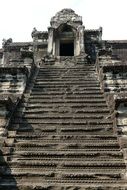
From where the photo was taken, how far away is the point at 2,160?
771 centimetres

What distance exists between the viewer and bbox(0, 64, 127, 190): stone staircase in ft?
23.6

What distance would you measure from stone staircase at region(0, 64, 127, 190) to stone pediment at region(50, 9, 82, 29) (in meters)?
7.67

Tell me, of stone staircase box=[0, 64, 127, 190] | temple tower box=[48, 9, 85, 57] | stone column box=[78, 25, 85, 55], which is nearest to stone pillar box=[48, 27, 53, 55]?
temple tower box=[48, 9, 85, 57]

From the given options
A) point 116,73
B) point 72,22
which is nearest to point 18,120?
point 116,73

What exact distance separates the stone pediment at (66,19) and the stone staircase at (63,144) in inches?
302

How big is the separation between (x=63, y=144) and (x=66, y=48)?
445 inches

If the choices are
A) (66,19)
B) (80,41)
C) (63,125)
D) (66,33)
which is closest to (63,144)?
(63,125)

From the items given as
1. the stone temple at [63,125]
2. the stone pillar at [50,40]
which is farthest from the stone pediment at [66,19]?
the stone temple at [63,125]

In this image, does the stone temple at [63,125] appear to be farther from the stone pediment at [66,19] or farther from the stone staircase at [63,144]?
the stone pediment at [66,19]

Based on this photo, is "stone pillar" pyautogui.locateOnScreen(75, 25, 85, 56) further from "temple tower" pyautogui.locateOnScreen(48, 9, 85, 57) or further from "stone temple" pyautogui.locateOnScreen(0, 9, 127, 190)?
"stone temple" pyautogui.locateOnScreen(0, 9, 127, 190)

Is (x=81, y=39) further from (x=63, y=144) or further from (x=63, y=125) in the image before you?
(x=63, y=144)

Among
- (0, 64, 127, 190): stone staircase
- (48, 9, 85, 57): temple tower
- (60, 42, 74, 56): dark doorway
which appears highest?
(48, 9, 85, 57): temple tower

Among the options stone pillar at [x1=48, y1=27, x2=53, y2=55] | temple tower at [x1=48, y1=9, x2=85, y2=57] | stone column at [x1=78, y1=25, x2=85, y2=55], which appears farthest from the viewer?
temple tower at [x1=48, y1=9, x2=85, y2=57]

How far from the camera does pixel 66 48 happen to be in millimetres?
19031
